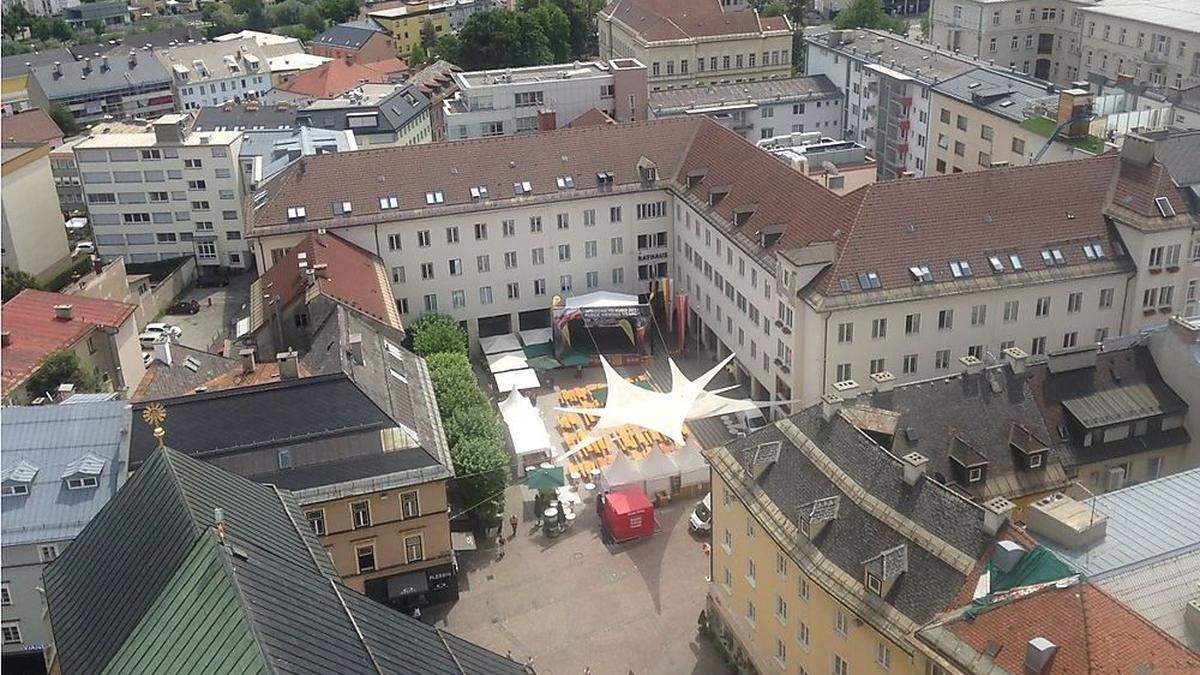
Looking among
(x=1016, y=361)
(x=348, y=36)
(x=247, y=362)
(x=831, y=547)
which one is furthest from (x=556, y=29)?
(x=831, y=547)

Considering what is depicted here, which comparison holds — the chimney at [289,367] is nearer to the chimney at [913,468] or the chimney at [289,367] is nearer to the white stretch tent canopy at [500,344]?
the white stretch tent canopy at [500,344]

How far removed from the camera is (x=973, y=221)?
62.0 m

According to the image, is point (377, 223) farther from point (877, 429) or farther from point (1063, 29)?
point (1063, 29)

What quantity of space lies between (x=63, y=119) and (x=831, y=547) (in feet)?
460

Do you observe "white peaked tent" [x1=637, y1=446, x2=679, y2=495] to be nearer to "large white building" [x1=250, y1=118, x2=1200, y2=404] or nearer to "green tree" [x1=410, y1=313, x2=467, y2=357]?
"large white building" [x1=250, y1=118, x2=1200, y2=404]

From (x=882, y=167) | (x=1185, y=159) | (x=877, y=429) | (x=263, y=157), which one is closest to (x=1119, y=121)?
(x=1185, y=159)

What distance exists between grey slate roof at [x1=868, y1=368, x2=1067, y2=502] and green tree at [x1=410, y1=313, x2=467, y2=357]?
105 feet

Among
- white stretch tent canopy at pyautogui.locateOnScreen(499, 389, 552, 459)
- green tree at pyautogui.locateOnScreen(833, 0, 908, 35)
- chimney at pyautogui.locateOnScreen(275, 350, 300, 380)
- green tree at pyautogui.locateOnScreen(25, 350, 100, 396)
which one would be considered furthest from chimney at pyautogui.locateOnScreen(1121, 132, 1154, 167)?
green tree at pyautogui.locateOnScreen(833, 0, 908, 35)

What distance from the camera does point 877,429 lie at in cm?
4375

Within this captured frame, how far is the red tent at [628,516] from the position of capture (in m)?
57.2

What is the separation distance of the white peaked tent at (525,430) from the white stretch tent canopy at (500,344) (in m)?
9.05

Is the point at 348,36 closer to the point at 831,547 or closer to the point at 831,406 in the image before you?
the point at 831,406

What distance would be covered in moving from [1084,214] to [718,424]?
24.7 metres

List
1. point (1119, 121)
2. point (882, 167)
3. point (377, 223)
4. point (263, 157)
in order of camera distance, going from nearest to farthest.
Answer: point (377, 223) < point (1119, 121) < point (263, 157) < point (882, 167)
